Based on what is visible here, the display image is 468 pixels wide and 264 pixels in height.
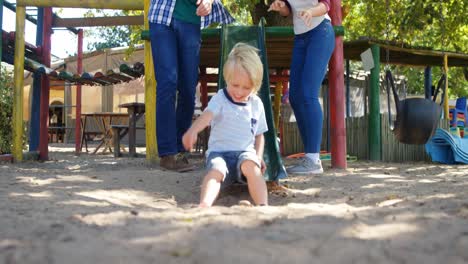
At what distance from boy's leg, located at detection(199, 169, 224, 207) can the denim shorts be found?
74mm

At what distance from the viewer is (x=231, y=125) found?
115 inches

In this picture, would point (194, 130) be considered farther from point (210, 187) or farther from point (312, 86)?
point (312, 86)

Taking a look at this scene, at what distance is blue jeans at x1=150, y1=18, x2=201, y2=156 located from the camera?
3941 millimetres

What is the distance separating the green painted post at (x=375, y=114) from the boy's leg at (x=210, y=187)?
371cm

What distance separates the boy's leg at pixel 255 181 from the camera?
262 centimetres

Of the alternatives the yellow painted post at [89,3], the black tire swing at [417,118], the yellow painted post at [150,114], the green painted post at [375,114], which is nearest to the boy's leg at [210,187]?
the black tire swing at [417,118]

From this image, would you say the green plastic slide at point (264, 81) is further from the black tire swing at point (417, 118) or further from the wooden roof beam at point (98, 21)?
the wooden roof beam at point (98, 21)

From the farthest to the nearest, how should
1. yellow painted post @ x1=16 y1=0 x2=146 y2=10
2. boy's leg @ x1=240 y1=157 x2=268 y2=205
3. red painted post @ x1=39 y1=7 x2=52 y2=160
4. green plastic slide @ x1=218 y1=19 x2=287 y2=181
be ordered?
red painted post @ x1=39 y1=7 x2=52 y2=160, yellow painted post @ x1=16 y1=0 x2=146 y2=10, green plastic slide @ x1=218 y1=19 x2=287 y2=181, boy's leg @ x1=240 y1=157 x2=268 y2=205

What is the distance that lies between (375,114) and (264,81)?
2.54 m

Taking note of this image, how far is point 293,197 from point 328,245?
1.52 meters

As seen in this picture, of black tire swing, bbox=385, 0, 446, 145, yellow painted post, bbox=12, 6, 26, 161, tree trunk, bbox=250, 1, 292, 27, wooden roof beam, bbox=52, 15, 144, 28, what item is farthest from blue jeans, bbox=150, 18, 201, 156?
tree trunk, bbox=250, 1, 292, 27

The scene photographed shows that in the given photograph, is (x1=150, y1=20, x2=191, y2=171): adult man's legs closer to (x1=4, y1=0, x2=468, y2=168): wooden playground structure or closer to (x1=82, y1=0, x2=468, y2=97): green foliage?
(x1=4, y1=0, x2=468, y2=168): wooden playground structure

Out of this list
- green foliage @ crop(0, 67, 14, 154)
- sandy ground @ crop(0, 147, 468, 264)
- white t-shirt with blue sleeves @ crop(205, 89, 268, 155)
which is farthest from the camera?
green foliage @ crop(0, 67, 14, 154)

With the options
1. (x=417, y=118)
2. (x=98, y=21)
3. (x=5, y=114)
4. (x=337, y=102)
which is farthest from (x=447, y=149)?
(x=5, y=114)
